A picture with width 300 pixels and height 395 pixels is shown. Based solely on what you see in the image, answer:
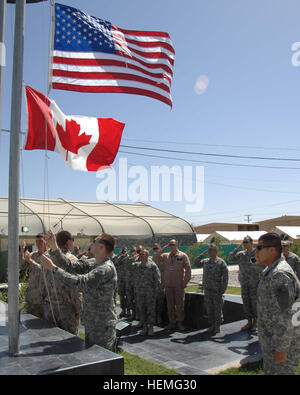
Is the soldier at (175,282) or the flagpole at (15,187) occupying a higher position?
the flagpole at (15,187)

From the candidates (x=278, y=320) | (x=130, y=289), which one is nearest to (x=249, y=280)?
(x=130, y=289)

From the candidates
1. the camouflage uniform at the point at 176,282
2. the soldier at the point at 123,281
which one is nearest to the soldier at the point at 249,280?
the camouflage uniform at the point at 176,282

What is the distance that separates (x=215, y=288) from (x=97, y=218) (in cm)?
1869

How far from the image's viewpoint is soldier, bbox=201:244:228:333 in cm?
771

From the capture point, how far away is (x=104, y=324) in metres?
3.59

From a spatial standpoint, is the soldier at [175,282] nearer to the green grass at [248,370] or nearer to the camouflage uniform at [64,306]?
the green grass at [248,370]

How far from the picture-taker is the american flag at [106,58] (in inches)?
183

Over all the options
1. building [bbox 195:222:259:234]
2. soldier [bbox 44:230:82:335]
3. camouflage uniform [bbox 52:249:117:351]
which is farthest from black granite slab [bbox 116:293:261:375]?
building [bbox 195:222:259:234]

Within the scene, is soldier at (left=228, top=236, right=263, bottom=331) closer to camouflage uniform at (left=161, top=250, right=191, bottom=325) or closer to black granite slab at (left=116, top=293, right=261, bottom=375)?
black granite slab at (left=116, top=293, right=261, bottom=375)

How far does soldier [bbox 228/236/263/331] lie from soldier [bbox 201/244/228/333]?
0.51 m

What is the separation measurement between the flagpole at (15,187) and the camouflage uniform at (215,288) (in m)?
5.20
